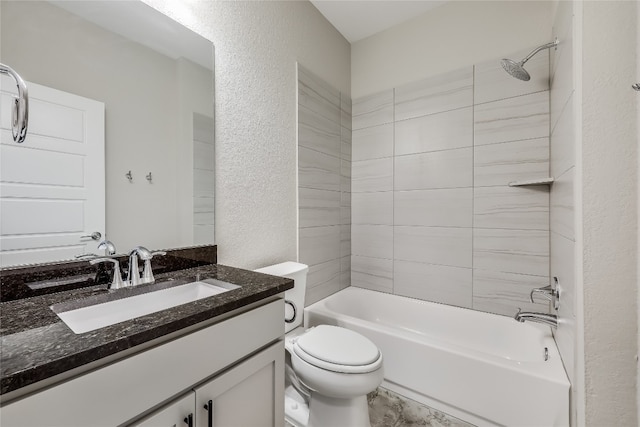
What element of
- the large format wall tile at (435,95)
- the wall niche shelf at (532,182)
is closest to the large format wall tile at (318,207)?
the large format wall tile at (435,95)

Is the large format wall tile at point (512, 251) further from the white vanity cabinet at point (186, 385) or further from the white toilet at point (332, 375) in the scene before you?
the white vanity cabinet at point (186, 385)

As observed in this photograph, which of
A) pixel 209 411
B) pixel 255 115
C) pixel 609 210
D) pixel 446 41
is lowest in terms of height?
pixel 209 411

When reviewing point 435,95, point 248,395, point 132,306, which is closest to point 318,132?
point 435,95

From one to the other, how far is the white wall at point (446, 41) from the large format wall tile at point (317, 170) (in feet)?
2.54

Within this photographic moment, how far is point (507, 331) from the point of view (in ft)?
6.01

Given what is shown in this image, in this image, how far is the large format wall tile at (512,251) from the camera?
1806 mm

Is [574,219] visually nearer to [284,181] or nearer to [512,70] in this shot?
[512,70]

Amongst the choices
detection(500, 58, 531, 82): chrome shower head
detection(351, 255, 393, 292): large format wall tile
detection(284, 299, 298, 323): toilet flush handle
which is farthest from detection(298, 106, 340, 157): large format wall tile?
detection(500, 58, 531, 82): chrome shower head

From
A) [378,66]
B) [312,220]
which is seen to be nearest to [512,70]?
[378,66]

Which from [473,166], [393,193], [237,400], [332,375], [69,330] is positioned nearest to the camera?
[69,330]

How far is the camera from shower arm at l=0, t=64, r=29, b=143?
0.82m

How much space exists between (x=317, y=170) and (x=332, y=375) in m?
1.40

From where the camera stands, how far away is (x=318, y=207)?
2178mm

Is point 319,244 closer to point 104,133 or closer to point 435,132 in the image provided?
point 435,132
